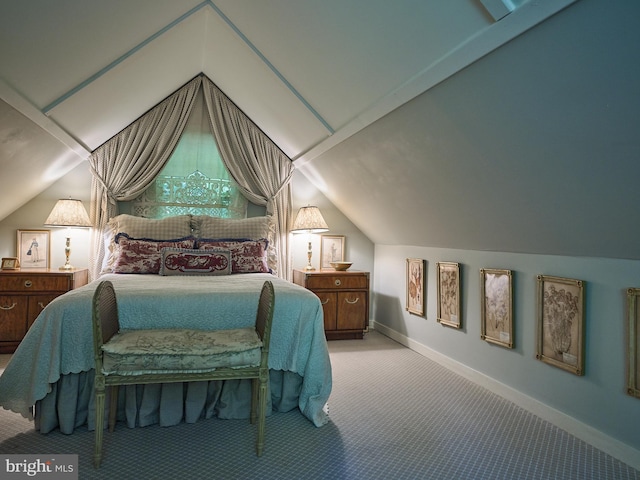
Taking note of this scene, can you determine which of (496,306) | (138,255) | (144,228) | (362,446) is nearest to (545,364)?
Result: (496,306)

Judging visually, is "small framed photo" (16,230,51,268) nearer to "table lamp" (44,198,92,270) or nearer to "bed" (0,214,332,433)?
"table lamp" (44,198,92,270)

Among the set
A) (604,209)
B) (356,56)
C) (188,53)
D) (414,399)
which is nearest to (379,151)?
(356,56)

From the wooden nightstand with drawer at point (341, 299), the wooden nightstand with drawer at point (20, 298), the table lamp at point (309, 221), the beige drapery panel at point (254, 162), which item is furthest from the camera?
the beige drapery panel at point (254, 162)

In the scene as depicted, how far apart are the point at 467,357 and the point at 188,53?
3.46 m

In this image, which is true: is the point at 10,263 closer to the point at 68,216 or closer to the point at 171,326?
the point at 68,216

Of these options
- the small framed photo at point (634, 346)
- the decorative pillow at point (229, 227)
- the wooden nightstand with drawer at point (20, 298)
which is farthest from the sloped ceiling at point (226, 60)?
the small framed photo at point (634, 346)

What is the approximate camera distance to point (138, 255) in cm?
350

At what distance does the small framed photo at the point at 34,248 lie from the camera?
156 inches

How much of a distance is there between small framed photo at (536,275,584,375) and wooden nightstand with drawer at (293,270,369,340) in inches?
76.7

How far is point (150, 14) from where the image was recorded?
277 centimetres

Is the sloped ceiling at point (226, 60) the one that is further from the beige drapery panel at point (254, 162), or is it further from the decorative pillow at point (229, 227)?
the decorative pillow at point (229, 227)

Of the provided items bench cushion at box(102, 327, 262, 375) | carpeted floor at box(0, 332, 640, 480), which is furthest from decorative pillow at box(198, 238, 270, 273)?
bench cushion at box(102, 327, 262, 375)

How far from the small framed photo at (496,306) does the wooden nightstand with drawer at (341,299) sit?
4.72 ft

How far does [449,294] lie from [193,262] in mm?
2076
